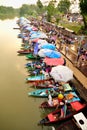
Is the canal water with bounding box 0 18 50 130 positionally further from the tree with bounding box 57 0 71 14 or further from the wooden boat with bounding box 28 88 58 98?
the tree with bounding box 57 0 71 14

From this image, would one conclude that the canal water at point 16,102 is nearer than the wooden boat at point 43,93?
Yes

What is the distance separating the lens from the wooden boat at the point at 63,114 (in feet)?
54.9

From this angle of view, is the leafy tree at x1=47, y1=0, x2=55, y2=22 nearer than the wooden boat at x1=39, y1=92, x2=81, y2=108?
No

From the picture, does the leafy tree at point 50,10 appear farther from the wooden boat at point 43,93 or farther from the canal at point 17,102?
the wooden boat at point 43,93

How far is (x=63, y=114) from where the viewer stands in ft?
56.5

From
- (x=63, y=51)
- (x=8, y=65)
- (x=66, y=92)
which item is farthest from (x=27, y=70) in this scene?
(x=66, y=92)

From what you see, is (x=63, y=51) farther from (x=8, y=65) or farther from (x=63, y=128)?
(x=63, y=128)

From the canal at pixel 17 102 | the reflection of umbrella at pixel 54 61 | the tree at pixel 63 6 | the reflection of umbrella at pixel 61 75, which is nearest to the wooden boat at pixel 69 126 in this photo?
the canal at pixel 17 102

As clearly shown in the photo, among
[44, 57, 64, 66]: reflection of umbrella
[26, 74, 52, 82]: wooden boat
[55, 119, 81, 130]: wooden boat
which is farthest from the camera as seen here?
[44, 57, 64, 66]: reflection of umbrella

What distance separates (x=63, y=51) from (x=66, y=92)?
44.5 feet

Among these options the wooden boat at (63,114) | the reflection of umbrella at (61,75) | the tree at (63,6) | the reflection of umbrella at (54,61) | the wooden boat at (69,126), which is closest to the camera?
the wooden boat at (69,126)

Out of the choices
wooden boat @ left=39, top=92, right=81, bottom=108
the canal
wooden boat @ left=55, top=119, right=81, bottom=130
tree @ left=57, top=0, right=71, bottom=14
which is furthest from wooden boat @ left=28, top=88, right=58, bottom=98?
tree @ left=57, top=0, right=71, bottom=14

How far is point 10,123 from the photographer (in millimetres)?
17453

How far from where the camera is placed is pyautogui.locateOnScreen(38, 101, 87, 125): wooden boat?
1673 cm
